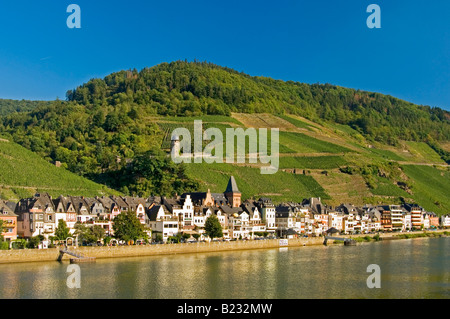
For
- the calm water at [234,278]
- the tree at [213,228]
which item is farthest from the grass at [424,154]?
the calm water at [234,278]

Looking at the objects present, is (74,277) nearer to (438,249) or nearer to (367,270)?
(367,270)

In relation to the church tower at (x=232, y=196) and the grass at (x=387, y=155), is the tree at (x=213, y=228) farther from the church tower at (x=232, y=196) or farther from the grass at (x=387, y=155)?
the grass at (x=387, y=155)

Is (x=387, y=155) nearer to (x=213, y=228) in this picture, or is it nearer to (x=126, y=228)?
(x=213, y=228)

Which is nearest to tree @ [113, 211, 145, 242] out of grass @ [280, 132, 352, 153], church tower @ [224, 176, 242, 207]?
church tower @ [224, 176, 242, 207]

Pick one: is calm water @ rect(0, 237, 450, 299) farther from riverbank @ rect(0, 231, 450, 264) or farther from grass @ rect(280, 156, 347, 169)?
grass @ rect(280, 156, 347, 169)
